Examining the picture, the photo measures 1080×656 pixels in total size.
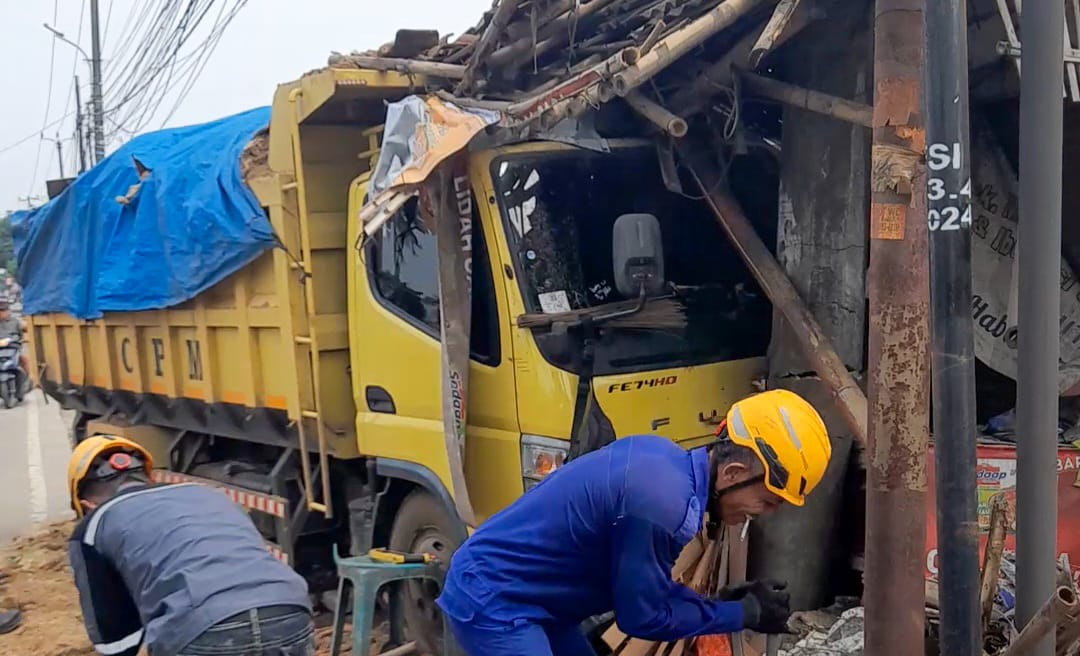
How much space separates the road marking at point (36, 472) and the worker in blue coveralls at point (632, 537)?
7.28 m

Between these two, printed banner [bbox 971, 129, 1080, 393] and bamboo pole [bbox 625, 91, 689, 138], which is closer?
bamboo pole [bbox 625, 91, 689, 138]

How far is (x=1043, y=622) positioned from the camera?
2193 mm


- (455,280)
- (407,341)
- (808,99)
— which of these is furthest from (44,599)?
(808,99)

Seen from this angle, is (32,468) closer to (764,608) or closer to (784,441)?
(764,608)

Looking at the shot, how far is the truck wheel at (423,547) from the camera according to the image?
4660mm

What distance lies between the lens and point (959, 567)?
87.9 inches

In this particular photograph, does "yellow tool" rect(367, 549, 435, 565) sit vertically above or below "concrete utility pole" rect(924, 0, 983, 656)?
below

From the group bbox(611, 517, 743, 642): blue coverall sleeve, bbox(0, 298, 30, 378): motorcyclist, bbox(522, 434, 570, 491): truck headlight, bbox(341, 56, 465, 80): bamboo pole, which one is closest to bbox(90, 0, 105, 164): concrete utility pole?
bbox(0, 298, 30, 378): motorcyclist

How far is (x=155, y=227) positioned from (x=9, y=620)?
2468 millimetres

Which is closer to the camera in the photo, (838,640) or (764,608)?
(764,608)

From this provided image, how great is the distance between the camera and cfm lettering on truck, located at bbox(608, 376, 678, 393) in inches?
149

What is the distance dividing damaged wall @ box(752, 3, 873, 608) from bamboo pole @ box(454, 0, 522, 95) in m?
1.17

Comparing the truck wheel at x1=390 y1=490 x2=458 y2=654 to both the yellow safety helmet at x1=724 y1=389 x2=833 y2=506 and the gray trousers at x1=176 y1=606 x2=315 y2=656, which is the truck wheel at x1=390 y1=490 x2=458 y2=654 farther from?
the yellow safety helmet at x1=724 y1=389 x2=833 y2=506

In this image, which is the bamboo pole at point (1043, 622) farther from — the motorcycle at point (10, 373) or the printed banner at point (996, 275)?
the motorcycle at point (10, 373)
